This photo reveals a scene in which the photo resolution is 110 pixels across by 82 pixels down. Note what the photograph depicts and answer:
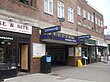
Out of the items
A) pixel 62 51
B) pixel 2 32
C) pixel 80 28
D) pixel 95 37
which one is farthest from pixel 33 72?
pixel 95 37

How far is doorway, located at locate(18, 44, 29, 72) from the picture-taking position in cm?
1647

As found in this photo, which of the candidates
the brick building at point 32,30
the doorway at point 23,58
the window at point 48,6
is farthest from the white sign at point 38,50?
the window at point 48,6

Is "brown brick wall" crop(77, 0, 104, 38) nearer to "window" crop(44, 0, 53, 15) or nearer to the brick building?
the brick building

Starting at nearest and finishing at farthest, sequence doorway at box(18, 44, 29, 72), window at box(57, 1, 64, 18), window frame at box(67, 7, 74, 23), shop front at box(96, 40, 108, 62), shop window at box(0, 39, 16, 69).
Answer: shop window at box(0, 39, 16, 69) → doorway at box(18, 44, 29, 72) → window at box(57, 1, 64, 18) → window frame at box(67, 7, 74, 23) → shop front at box(96, 40, 108, 62)

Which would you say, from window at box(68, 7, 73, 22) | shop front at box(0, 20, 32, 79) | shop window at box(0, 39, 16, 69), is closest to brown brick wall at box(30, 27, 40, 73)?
shop front at box(0, 20, 32, 79)

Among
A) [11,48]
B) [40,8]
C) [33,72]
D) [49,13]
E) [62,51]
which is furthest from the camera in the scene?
[62,51]

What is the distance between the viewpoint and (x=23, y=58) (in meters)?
16.6

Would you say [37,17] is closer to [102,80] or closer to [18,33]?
[18,33]

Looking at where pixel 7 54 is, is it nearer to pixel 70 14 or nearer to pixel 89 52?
pixel 70 14

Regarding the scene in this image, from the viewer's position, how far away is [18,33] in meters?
15.3

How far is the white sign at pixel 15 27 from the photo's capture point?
1387 centimetres

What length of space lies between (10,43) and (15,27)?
1107mm

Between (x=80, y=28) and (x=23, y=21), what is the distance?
39.7 ft

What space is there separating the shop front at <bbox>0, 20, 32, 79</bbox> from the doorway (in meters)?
0.49
